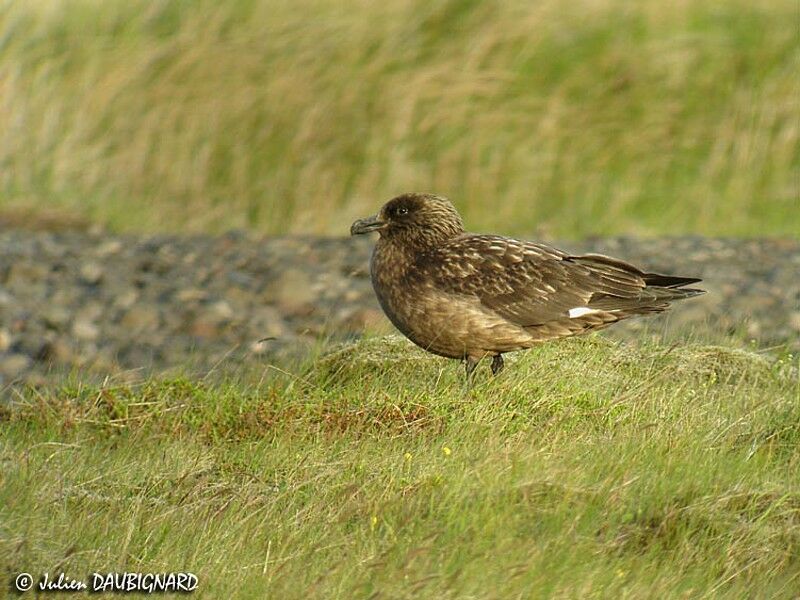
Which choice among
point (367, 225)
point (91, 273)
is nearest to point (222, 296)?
point (91, 273)

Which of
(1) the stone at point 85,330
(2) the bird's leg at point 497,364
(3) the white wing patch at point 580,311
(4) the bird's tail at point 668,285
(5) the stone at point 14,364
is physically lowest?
(5) the stone at point 14,364

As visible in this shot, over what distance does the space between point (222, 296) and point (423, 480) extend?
15.8ft

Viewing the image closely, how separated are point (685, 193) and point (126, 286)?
452 cm

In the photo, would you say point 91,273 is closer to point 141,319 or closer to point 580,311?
point 141,319

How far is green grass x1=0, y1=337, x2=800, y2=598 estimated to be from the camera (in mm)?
4598

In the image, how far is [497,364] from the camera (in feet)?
21.8

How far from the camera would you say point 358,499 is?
5129 millimetres

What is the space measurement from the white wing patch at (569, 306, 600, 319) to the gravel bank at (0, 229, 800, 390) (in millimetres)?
1015

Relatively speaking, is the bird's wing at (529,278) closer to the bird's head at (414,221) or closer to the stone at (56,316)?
the bird's head at (414,221)

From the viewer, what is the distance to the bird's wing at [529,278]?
21.4 feet

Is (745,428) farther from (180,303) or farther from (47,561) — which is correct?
(180,303)

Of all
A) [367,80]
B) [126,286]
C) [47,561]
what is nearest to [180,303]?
[126,286]

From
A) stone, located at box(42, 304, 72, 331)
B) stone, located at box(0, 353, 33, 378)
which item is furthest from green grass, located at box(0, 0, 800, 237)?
stone, located at box(0, 353, 33, 378)

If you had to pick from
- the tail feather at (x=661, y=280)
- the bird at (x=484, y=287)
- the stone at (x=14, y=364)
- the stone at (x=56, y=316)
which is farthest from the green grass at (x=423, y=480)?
the stone at (x=56, y=316)
